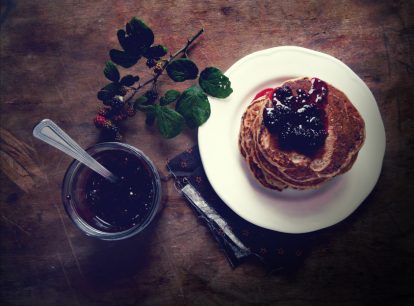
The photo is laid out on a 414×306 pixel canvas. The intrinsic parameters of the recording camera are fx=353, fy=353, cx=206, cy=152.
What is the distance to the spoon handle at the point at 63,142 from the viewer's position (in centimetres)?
110

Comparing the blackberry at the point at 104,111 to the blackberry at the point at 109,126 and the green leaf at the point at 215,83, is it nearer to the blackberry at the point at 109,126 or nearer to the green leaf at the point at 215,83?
the blackberry at the point at 109,126

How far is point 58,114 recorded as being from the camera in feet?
5.30

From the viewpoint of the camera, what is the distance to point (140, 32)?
1.37 metres

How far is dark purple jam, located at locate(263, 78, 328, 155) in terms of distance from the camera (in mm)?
1321

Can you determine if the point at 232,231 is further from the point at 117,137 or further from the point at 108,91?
the point at 108,91

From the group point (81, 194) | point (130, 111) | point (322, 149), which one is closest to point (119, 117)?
point (130, 111)

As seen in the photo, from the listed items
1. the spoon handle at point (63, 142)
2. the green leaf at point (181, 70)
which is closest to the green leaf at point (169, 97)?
the green leaf at point (181, 70)

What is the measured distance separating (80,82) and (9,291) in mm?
1036

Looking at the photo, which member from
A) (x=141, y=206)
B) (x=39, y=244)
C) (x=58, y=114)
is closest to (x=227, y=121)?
(x=141, y=206)

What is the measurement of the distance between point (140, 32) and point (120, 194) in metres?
0.64

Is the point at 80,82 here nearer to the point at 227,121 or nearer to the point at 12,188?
the point at 12,188

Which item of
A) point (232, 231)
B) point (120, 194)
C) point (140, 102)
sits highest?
point (140, 102)

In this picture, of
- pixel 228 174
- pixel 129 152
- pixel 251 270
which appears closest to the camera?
pixel 129 152

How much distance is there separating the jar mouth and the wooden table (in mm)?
232
